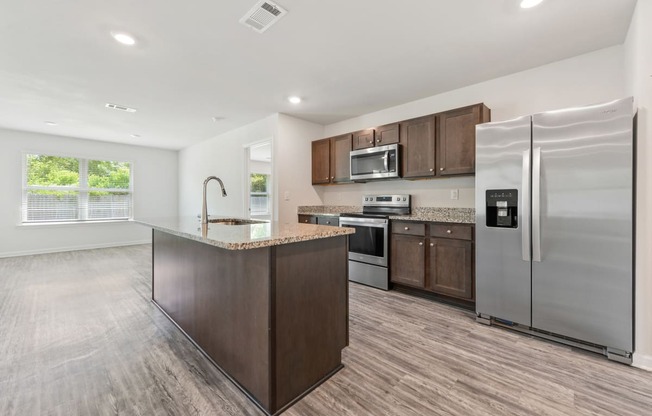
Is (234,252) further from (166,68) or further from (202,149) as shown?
(202,149)

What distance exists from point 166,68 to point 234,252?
235cm

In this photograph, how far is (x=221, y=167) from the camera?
5.79 m

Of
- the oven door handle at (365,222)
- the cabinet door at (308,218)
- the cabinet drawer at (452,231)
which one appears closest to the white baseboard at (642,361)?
the cabinet drawer at (452,231)

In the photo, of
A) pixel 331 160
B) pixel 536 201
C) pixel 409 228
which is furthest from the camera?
pixel 331 160

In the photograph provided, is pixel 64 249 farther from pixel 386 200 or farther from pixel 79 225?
pixel 386 200

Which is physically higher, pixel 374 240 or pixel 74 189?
pixel 74 189

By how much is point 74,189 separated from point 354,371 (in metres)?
7.22

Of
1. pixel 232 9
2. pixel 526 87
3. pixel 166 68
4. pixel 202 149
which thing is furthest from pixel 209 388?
pixel 202 149

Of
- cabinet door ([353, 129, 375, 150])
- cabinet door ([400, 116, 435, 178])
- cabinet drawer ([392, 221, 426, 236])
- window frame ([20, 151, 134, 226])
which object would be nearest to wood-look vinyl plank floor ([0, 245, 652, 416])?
cabinet drawer ([392, 221, 426, 236])

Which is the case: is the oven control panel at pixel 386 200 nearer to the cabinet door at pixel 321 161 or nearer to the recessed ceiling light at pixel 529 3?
the cabinet door at pixel 321 161

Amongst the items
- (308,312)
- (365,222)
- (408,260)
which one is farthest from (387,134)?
(308,312)

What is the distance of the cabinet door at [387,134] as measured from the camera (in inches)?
144

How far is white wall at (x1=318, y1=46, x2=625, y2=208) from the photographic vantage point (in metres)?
2.53

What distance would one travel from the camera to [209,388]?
1.69 meters
